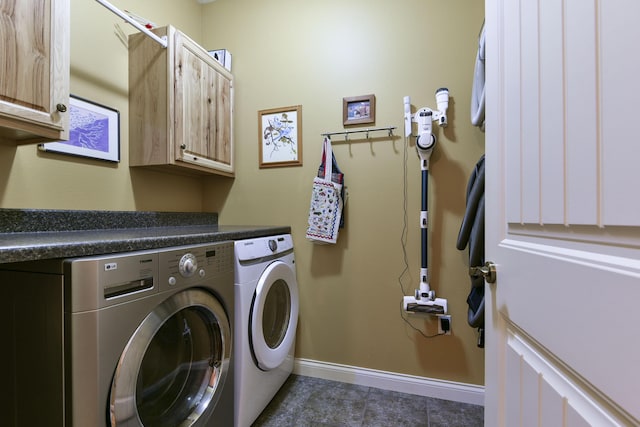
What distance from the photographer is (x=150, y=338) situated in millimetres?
849

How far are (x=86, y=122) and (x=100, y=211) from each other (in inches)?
18.7

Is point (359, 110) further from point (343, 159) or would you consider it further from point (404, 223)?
point (404, 223)

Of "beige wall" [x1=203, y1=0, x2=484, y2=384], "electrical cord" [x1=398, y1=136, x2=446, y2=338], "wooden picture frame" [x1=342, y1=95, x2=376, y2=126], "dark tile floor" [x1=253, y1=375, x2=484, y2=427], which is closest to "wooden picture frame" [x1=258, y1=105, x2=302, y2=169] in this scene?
"beige wall" [x1=203, y1=0, x2=484, y2=384]

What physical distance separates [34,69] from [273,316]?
152 cm

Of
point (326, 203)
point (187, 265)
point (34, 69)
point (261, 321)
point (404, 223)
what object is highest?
point (34, 69)

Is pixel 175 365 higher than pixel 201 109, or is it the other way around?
pixel 201 109

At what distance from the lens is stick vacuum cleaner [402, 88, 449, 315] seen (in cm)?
157

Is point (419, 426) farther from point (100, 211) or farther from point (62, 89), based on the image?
point (62, 89)

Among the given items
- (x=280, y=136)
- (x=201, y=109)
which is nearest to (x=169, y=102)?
(x=201, y=109)

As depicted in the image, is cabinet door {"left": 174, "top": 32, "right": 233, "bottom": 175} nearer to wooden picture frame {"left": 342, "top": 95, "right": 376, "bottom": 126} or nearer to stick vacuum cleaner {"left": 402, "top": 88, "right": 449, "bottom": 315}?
wooden picture frame {"left": 342, "top": 95, "right": 376, "bottom": 126}

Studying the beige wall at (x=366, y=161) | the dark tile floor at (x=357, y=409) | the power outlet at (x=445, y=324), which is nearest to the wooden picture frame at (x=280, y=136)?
the beige wall at (x=366, y=161)

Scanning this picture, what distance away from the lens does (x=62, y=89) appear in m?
1.05

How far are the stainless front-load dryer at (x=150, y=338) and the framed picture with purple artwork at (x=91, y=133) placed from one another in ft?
3.07

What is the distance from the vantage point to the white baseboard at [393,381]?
159 centimetres
